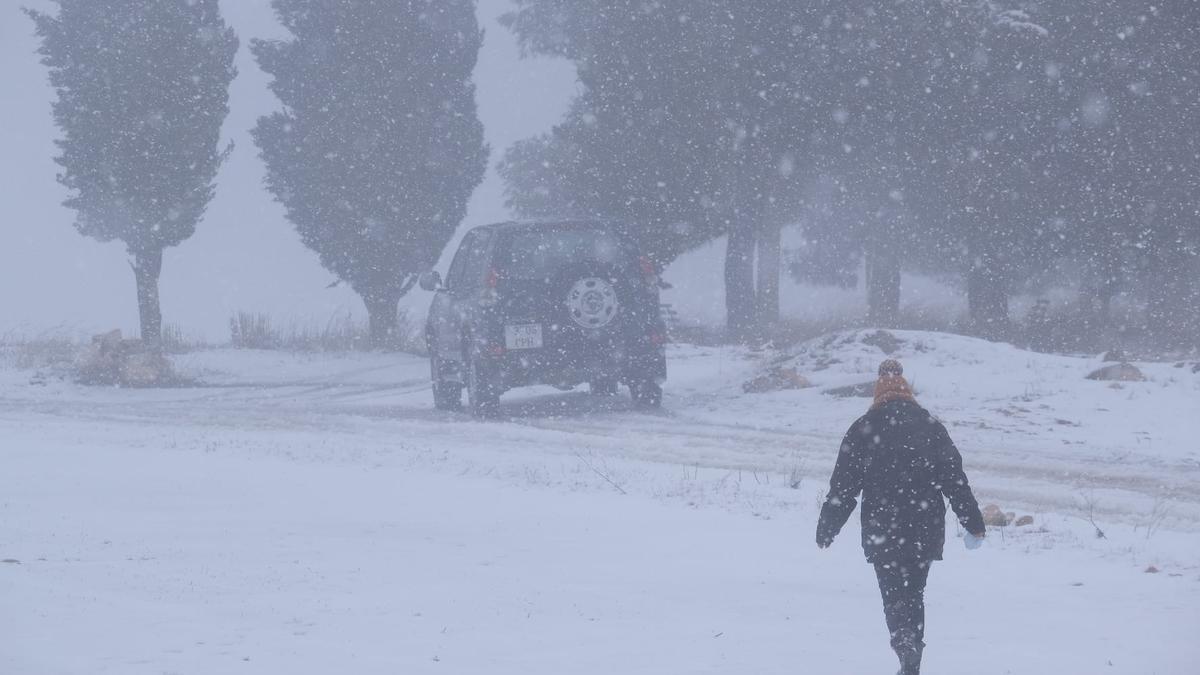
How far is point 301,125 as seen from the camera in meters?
26.7

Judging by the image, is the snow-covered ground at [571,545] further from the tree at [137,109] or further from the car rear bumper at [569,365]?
the tree at [137,109]

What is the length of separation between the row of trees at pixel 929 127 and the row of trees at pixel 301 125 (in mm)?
3169

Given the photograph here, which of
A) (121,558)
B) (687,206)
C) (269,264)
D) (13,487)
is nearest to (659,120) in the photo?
(687,206)

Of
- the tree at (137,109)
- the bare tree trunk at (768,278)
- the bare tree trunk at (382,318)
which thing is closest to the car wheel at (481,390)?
the bare tree trunk at (382,318)

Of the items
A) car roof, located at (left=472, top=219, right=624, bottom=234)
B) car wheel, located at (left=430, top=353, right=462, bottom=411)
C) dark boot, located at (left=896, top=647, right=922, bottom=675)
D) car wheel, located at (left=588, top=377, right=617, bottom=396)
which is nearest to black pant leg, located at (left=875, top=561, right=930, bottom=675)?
dark boot, located at (left=896, top=647, right=922, bottom=675)

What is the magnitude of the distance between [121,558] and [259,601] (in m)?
1.37

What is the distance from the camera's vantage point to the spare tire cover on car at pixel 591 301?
14289 mm

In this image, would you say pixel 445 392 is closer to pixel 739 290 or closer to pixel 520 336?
pixel 520 336

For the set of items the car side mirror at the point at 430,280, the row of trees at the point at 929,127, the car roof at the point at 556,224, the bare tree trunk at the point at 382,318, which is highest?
the row of trees at the point at 929,127

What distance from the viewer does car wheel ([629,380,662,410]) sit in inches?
613

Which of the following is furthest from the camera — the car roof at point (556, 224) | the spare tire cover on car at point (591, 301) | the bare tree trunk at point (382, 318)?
the bare tree trunk at point (382, 318)

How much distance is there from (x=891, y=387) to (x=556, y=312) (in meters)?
9.13

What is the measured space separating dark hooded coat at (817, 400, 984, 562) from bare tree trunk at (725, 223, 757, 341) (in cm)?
2213

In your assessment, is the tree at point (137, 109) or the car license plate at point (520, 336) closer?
the car license plate at point (520, 336)
